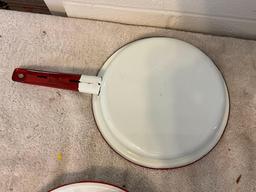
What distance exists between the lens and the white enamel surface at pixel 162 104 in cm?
60

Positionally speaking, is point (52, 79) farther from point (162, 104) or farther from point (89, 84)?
point (162, 104)

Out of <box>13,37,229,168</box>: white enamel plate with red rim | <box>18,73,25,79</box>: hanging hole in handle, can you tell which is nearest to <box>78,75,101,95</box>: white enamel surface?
<box>13,37,229,168</box>: white enamel plate with red rim

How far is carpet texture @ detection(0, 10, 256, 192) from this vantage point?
624mm

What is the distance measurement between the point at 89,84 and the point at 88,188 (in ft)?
→ 0.70

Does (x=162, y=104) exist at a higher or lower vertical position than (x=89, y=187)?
higher

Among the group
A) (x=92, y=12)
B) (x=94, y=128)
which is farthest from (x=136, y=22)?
(x=94, y=128)

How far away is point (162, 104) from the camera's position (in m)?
0.62

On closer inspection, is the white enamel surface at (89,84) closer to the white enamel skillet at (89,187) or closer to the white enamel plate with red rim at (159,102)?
the white enamel plate with red rim at (159,102)

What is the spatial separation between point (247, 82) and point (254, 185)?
23 centimetres

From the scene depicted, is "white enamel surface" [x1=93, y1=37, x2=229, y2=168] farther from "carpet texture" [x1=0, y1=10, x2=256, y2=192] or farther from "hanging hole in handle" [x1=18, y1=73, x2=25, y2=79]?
"hanging hole in handle" [x1=18, y1=73, x2=25, y2=79]

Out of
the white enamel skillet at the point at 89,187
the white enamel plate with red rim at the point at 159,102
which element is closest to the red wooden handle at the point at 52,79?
the white enamel plate with red rim at the point at 159,102

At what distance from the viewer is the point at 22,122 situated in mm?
676

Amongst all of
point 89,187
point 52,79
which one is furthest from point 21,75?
point 89,187

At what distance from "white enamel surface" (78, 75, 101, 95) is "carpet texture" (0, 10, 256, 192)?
0.16ft
